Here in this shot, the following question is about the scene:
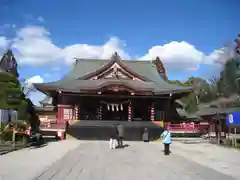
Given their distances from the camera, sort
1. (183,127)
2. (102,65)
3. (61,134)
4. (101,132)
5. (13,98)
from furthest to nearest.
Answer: (102,65) < (183,127) < (101,132) < (61,134) < (13,98)

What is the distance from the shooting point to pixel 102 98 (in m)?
33.4

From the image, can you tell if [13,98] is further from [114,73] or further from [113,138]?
[114,73]

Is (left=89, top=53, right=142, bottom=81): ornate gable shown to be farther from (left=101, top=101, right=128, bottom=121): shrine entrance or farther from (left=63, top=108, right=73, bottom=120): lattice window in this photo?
(left=63, top=108, right=73, bottom=120): lattice window

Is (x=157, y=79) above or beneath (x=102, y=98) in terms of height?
above

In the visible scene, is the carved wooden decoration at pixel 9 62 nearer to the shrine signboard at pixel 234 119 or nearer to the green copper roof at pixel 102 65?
the green copper roof at pixel 102 65

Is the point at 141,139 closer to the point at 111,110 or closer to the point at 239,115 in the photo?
the point at 111,110

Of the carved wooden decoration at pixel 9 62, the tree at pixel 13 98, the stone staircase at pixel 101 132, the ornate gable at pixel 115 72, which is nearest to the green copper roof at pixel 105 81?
the ornate gable at pixel 115 72

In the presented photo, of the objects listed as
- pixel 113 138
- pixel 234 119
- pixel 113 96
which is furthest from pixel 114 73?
pixel 234 119

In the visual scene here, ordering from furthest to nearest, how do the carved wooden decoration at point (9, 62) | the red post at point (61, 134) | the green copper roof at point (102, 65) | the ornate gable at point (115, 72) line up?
1. the green copper roof at point (102, 65)
2. the carved wooden decoration at point (9, 62)
3. the ornate gable at point (115, 72)
4. the red post at point (61, 134)

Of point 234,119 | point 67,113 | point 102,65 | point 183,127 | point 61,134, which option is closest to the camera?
point 234,119

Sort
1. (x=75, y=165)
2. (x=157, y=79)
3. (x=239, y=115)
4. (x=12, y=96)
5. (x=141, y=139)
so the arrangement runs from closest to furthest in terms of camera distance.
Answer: (x=75, y=165), (x=12, y=96), (x=239, y=115), (x=141, y=139), (x=157, y=79)

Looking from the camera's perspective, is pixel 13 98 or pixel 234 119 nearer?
pixel 13 98

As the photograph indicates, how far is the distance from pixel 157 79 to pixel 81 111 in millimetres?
11161

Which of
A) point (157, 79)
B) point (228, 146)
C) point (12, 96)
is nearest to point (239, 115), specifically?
point (228, 146)
